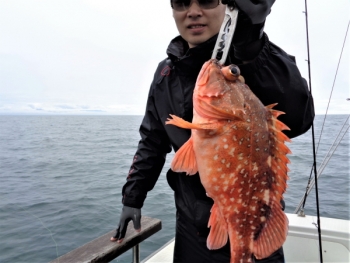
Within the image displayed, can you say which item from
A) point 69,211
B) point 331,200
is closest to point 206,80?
point 69,211

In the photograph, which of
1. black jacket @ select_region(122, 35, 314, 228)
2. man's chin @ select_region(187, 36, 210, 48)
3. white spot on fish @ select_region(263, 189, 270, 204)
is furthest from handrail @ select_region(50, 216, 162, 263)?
man's chin @ select_region(187, 36, 210, 48)

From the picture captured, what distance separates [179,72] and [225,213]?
914 mm

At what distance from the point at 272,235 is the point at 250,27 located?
0.98 metres

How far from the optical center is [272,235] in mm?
1387

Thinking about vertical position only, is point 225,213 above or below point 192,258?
above

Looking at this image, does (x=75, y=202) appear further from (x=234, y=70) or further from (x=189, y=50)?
(x=234, y=70)

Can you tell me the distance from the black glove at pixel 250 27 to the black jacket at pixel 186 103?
57 mm

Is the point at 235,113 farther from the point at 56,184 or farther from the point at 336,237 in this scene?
the point at 56,184

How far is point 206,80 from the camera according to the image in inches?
53.3

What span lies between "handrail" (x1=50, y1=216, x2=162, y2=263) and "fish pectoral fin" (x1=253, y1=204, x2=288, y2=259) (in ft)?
4.42

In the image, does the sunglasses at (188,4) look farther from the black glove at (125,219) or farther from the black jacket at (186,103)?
the black glove at (125,219)

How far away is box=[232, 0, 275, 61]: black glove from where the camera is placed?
124cm

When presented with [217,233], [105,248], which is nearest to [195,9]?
[217,233]

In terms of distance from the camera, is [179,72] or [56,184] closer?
[179,72]
